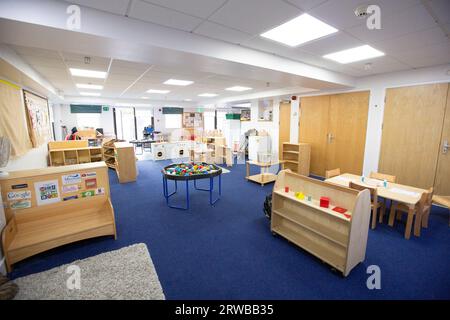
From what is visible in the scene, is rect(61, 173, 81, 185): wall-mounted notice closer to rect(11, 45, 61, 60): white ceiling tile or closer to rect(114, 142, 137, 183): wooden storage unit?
rect(11, 45, 61, 60): white ceiling tile

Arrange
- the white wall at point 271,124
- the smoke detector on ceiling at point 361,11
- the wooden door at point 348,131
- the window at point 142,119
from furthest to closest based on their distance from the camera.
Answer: the window at point 142,119, the white wall at point 271,124, the wooden door at point 348,131, the smoke detector on ceiling at point 361,11

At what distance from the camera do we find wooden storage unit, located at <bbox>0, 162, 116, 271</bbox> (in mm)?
2434

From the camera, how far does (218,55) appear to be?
281 cm

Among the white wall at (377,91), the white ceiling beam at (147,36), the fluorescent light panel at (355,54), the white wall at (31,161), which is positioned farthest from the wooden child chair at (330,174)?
the white wall at (31,161)

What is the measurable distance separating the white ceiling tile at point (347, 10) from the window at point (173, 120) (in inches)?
418

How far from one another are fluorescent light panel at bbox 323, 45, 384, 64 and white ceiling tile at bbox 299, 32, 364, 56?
0.80 feet

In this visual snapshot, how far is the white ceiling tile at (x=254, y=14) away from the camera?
1.92 meters

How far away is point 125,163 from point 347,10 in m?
5.67

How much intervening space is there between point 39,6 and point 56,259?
2.74m

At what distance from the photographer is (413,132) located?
171 inches

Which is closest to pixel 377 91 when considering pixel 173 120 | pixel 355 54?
pixel 355 54

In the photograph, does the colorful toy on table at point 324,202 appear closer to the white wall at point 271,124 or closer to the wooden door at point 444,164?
the wooden door at point 444,164

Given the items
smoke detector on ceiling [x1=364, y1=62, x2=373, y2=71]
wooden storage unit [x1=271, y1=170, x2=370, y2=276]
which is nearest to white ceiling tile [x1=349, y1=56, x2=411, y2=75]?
smoke detector on ceiling [x1=364, y1=62, x2=373, y2=71]
